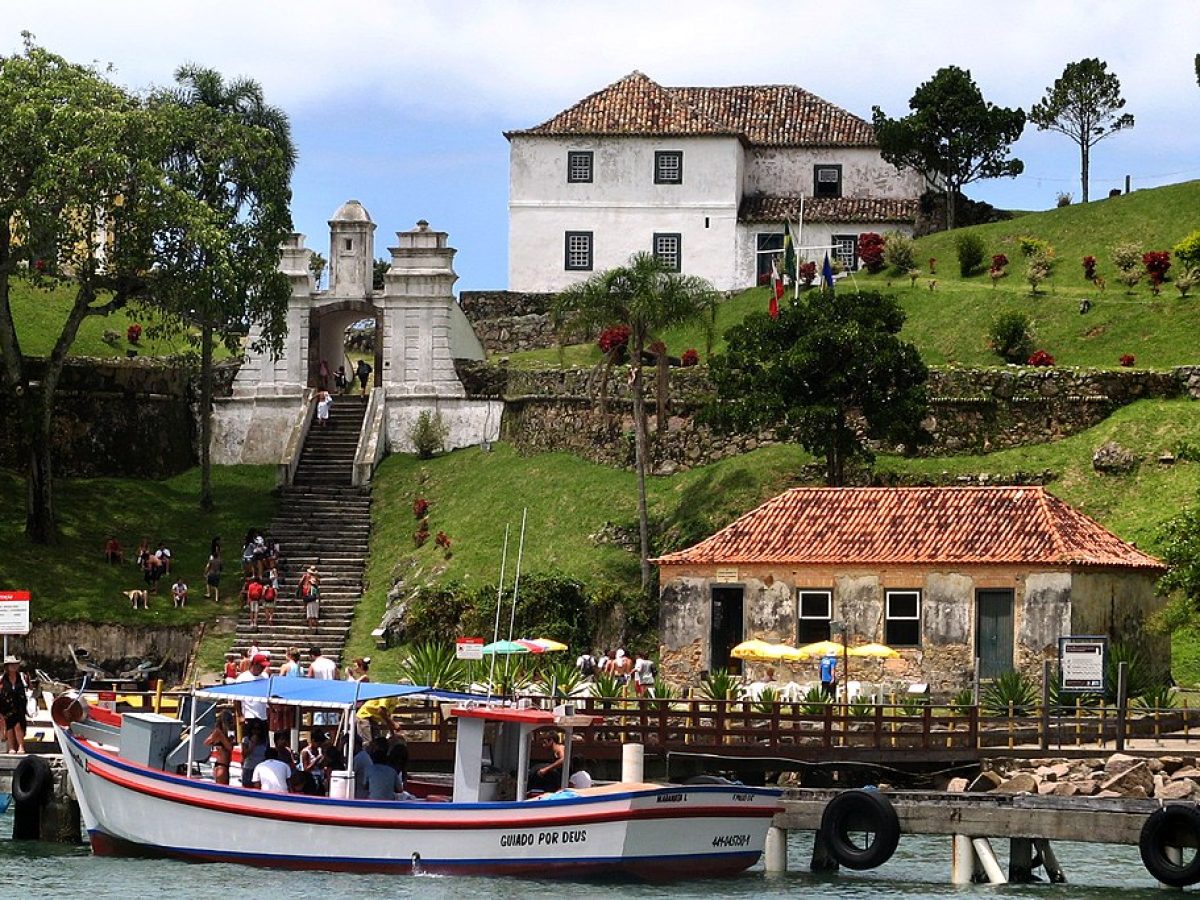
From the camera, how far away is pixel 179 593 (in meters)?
60.8

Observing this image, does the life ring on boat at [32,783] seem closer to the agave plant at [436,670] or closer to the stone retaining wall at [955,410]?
the agave plant at [436,670]

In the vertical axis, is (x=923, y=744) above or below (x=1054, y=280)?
below

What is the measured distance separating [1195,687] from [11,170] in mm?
30272

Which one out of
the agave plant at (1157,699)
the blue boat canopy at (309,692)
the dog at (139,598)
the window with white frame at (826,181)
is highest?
the window with white frame at (826,181)

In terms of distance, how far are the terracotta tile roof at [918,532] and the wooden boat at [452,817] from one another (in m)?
16.2

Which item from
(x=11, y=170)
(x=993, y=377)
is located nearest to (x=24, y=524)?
(x=11, y=170)

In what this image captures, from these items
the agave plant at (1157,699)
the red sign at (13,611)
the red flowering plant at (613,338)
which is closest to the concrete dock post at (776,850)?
the agave plant at (1157,699)

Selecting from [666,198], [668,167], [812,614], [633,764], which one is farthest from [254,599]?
[668,167]

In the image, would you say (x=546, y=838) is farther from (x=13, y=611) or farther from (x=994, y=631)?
(x=994, y=631)

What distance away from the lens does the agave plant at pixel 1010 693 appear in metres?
45.3

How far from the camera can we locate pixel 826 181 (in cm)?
8738

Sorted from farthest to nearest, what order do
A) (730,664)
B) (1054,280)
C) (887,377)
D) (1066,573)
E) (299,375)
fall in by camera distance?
(1054,280)
(299,375)
(887,377)
(730,664)
(1066,573)

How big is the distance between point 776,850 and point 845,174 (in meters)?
54.0

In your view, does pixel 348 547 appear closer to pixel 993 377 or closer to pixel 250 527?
pixel 250 527
